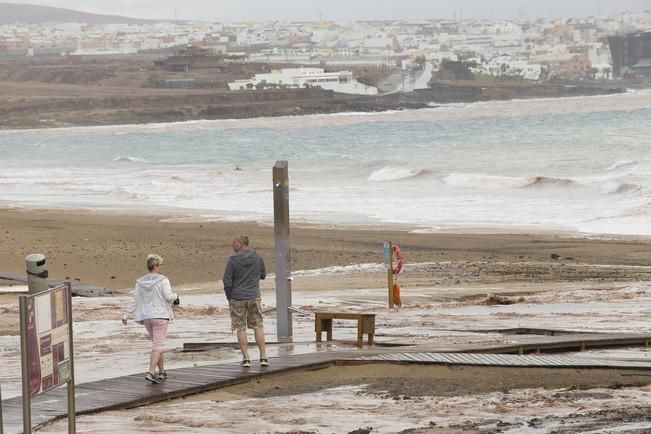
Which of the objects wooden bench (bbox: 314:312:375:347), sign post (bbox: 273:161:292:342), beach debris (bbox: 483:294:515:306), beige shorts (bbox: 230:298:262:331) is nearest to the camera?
beige shorts (bbox: 230:298:262:331)

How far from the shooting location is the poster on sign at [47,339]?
702 cm

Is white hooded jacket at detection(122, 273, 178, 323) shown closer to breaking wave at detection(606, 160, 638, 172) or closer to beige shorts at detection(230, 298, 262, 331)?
beige shorts at detection(230, 298, 262, 331)

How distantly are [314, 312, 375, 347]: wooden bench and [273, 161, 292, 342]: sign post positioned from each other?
13.8 inches

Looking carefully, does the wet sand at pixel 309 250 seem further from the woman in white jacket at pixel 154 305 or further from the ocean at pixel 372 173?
the woman in white jacket at pixel 154 305

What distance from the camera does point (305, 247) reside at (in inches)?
998

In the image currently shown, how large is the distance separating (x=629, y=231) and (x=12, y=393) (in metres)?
20.2

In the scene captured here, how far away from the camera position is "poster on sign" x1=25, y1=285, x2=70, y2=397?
702cm

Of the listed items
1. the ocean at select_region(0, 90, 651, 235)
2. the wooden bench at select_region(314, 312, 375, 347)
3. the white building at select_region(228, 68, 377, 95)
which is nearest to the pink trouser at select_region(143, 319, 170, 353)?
the wooden bench at select_region(314, 312, 375, 347)

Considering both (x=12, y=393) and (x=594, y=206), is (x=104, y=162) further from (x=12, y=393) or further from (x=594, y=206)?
(x=12, y=393)

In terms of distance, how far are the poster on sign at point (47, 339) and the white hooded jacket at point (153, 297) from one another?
3.04 meters

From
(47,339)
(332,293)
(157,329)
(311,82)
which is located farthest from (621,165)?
(311,82)

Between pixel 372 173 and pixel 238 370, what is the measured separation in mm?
40641

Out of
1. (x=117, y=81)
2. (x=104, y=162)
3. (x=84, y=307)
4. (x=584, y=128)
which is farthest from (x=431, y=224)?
(x=117, y=81)

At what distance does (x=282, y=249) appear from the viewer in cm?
1312
